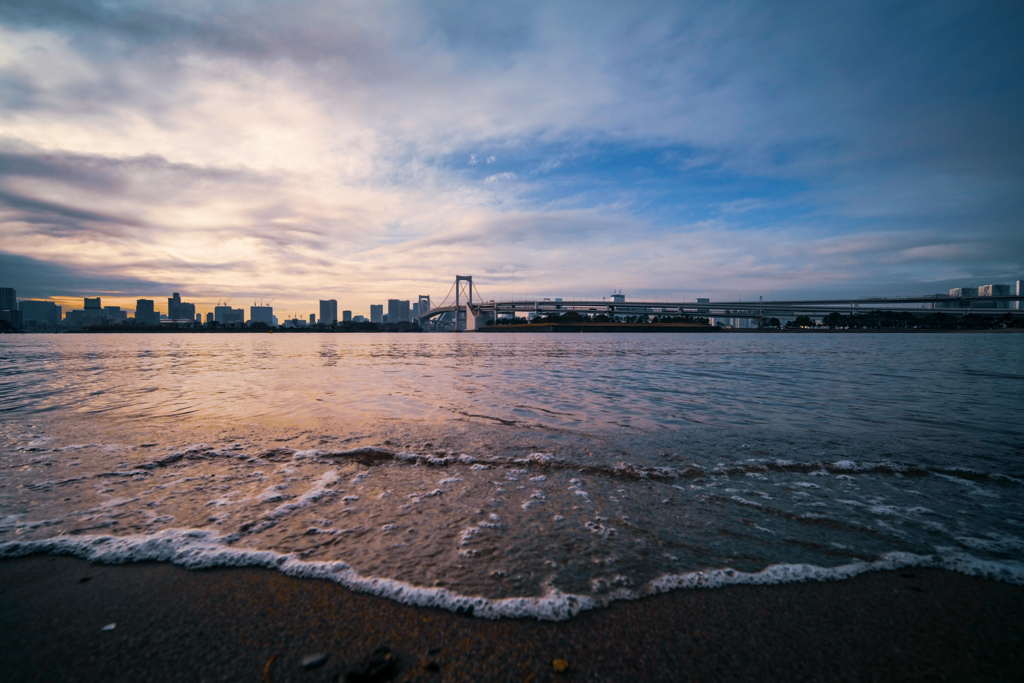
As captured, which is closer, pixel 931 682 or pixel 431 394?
pixel 931 682

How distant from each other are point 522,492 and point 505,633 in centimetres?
140

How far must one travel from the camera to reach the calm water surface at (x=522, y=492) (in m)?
2.01

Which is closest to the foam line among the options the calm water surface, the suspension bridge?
the calm water surface

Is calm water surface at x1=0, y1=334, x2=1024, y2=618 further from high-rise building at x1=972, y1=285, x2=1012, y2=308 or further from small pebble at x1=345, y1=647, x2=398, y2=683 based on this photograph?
high-rise building at x1=972, y1=285, x2=1012, y2=308

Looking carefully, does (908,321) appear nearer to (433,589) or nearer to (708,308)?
(708,308)

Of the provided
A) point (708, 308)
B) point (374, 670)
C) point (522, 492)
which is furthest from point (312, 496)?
point (708, 308)

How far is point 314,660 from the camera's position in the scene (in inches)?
54.7

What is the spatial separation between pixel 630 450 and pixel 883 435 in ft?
9.63

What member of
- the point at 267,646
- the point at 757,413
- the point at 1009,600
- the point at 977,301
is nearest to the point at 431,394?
the point at 757,413

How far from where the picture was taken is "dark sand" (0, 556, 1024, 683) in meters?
1.36

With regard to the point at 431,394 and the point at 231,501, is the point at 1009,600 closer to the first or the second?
the point at 231,501

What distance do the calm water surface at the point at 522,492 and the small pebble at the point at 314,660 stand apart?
1.25 ft

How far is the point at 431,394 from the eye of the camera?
7410mm

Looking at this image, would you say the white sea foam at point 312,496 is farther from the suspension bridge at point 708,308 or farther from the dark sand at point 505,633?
the suspension bridge at point 708,308
